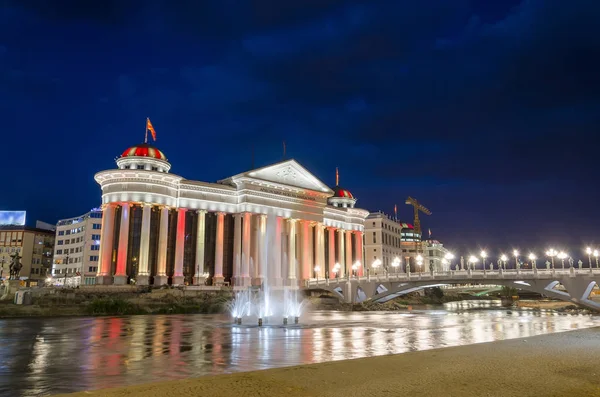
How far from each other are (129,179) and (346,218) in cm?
5519

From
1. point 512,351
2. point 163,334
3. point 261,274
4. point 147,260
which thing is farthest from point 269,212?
point 512,351

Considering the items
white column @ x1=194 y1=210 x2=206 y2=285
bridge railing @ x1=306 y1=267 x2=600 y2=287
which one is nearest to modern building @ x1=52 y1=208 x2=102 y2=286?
white column @ x1=194 y1=210 x2=206 y2=285

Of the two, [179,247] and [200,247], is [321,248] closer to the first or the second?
[200,247]

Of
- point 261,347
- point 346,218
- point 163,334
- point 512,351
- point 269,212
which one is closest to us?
point 512,351

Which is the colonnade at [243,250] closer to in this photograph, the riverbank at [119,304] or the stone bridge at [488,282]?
the riverbank at [119,304]

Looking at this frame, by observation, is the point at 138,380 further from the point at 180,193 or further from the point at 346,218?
the point at 346,218

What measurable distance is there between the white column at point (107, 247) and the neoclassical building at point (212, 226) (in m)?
0.17

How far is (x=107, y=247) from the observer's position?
81.1m

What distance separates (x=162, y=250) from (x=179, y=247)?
3.44 m

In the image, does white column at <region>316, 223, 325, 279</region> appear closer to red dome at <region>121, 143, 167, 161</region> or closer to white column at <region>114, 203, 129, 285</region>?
red dome at <region>121, 143, 167, 161</region>

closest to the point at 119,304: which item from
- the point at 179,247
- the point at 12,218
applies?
the point at 179,247

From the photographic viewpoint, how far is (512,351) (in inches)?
794

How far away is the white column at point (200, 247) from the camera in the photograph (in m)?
87.6

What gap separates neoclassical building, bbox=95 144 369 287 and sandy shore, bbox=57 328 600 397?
7103 cm
